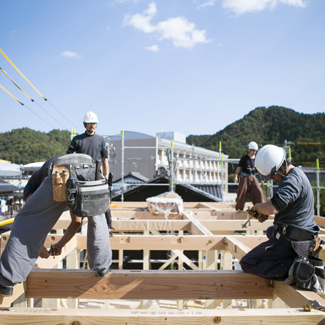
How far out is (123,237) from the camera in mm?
3301

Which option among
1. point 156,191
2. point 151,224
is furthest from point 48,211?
point 156,191

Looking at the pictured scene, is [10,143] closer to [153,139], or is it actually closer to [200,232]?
[153,139]

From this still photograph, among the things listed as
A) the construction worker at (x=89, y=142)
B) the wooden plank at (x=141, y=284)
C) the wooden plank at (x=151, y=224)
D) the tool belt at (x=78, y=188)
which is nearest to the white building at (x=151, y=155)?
the wooden plank at (x=151, y=224)

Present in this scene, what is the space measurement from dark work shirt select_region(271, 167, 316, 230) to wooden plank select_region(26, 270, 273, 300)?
0.54 metres

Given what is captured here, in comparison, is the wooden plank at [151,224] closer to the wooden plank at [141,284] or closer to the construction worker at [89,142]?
the construction worker at [89,142]

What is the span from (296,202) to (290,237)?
261mm

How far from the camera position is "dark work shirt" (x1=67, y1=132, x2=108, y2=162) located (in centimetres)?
378

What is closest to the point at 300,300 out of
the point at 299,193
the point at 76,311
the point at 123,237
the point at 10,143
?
the point at 299,193

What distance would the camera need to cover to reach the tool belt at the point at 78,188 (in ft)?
6.15

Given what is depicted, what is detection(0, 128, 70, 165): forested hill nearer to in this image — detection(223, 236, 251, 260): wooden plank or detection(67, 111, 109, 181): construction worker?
detection(67, 111, 109, 181): construction worker

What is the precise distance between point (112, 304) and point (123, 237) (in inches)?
102

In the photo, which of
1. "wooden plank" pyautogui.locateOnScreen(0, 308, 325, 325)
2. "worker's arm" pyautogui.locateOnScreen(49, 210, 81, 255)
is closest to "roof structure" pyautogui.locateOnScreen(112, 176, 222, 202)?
"worker's arm" pyautogui.locateOnScreen(49, 210, 81, 255)

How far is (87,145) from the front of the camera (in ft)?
12.5

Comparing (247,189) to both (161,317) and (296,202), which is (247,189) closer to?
(296,202)
